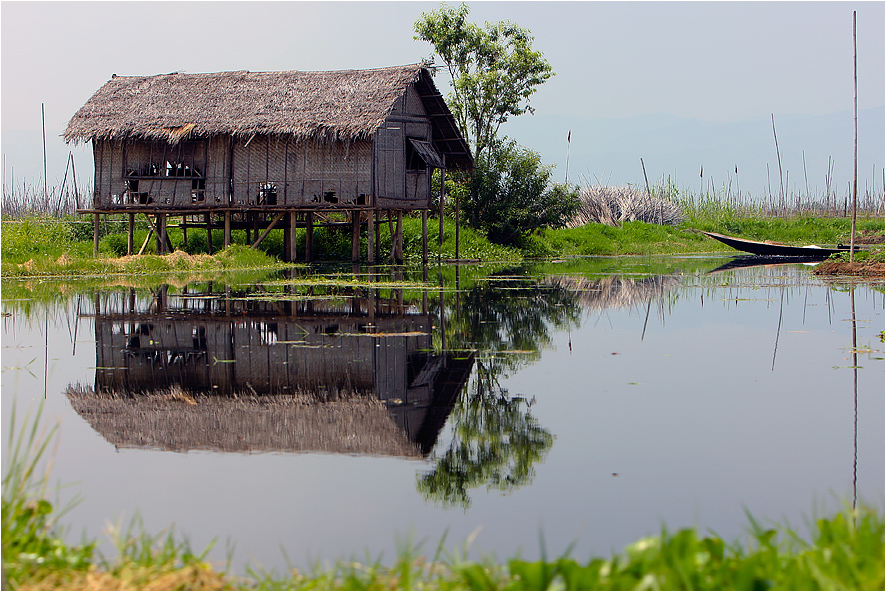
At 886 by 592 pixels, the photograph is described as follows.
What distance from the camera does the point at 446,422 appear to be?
17.6 feet

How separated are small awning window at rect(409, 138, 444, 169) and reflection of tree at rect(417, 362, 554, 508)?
18993mm

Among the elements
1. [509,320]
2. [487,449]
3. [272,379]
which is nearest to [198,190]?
[509,320]

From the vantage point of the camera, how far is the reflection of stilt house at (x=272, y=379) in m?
5.12

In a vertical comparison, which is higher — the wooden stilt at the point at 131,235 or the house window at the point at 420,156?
the house window at the point at 420,156

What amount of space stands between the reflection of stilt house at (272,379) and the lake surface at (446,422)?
0.10 ft

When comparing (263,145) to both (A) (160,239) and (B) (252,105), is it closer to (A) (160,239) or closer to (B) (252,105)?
(B) (252,105)

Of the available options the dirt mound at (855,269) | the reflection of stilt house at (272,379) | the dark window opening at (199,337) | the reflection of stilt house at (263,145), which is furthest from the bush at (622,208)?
the dark window opening at (199,337)

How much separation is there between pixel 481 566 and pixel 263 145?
22.3 meters

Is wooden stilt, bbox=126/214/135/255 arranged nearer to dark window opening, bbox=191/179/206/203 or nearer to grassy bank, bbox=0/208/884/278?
grassy bank, bbox=0/208/884/278

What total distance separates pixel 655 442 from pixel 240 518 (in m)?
2.30

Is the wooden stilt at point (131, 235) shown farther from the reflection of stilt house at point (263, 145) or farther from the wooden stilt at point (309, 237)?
the wooden stilt at point (309, 237)

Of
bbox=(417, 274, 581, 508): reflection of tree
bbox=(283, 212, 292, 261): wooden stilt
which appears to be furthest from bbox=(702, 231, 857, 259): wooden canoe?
bbox=(417, 274, 581, 508): reflection of tree

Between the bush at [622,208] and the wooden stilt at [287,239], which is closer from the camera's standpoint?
the wooden stilt at [287,239]

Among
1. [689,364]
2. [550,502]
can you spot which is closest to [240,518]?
[550,502]
